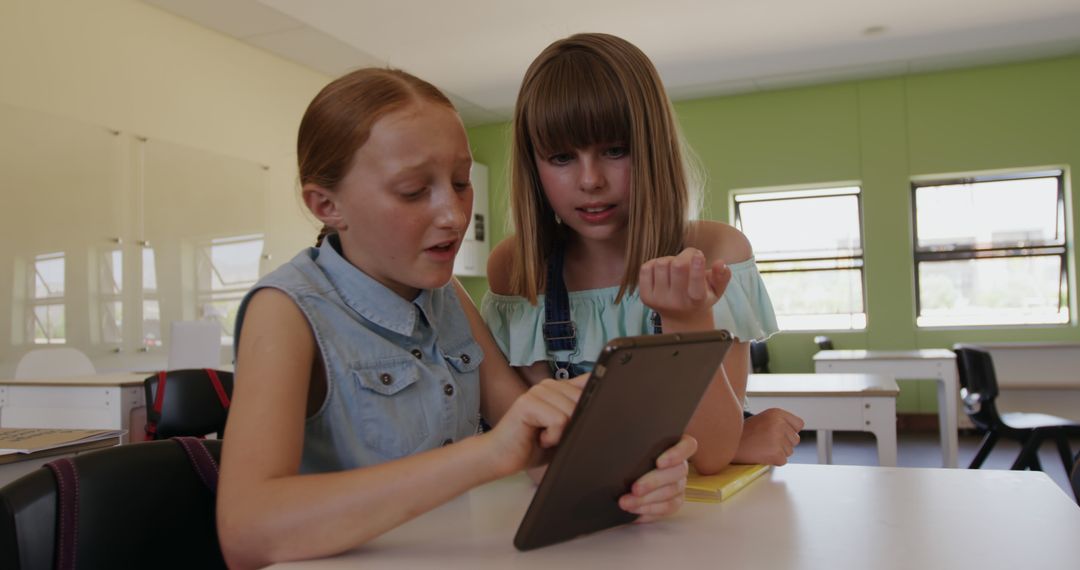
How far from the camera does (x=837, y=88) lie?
6656 mm

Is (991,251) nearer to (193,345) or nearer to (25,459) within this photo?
(193,345)

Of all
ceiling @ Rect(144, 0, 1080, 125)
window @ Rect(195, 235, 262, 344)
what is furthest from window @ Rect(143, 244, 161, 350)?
ceiling @ Rect(144, 0, 1080, 125)

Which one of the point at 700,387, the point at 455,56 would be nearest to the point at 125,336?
the point at 455,56

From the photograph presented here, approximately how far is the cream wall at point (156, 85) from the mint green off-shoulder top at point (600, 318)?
9.33 feet

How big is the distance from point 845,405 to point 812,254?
421 cm

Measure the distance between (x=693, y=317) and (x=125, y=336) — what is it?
14.0 feet

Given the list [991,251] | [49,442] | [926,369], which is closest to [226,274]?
[49,442]

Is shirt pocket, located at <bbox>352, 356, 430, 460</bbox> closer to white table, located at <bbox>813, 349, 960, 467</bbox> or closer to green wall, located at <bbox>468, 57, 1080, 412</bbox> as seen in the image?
white table, located at <bbox>813, 349, 960, 467</bbox>

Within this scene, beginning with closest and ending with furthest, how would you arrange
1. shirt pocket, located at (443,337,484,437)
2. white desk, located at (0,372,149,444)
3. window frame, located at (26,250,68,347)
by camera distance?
shirt pocket, located at (443,337,484,437) < white desk, located at (0,372,149,444) < window frame, located at (26,250,68,347)

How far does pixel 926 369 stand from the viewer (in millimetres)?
4156

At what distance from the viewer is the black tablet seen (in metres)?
0.67

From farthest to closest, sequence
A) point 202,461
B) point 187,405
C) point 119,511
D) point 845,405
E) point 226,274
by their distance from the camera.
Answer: point 226,274
point 845,405
point 187,405
point 202,461
point 119,511

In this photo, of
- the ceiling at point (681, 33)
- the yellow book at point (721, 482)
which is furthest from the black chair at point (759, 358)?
the yellow book at point (721, 482)

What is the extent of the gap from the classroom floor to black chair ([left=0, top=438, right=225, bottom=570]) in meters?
4.17
